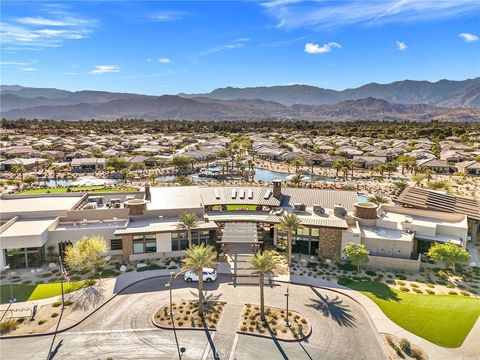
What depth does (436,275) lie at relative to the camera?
123 ft

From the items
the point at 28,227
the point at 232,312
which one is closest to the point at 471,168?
the point at 232,312

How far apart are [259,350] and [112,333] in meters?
11.2

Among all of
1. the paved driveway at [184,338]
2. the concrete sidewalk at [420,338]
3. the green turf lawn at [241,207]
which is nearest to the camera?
the paved driveway at [184,338]

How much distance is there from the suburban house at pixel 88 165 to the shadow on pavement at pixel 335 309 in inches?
2929

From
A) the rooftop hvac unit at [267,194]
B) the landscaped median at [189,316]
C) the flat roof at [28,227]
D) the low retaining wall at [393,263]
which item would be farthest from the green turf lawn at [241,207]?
the flat roof at [28,227]

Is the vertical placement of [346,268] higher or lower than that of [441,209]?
lower

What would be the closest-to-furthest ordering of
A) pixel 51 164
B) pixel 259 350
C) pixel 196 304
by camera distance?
pixel 259 350
pixel 196 304
pixel 51 164

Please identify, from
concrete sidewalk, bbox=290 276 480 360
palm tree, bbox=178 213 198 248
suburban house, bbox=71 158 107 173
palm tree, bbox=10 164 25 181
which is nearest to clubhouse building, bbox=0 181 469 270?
palm tree, bbox=178 213 198 248

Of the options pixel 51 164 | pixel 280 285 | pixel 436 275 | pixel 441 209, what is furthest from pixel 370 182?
pixel 51 164

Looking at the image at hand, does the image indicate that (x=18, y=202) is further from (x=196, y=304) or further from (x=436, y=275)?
(x=436, y=275)

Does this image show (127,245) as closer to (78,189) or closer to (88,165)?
(78,189)

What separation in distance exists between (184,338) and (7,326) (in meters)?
13.8

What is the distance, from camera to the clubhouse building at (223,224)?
1543 inches

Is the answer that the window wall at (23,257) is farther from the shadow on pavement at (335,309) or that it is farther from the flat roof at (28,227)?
the shadow on pavement at (335,309)
